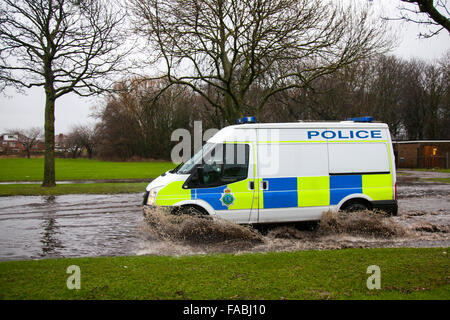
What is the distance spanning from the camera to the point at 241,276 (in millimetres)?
5039

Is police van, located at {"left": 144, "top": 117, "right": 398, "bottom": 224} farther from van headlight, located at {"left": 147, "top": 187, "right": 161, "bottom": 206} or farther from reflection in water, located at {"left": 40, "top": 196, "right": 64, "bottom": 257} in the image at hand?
reflection in water, located at {"left": 40, "top": 196, "right": 64, "bottom": 257}

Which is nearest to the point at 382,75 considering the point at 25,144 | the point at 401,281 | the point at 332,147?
the point at 332,147

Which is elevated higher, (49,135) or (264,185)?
(49,135)

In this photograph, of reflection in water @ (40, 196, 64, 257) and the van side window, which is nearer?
reflection in water @ (40, 196, 64, 257)

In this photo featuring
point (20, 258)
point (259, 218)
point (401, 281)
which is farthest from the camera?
point (259, 218)

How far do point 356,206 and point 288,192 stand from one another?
169cm

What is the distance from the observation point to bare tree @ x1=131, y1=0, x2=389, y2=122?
1466cm

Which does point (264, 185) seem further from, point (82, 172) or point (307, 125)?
point (82, 172)

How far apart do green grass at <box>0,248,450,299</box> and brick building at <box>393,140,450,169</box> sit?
128ft

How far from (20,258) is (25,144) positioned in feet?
283

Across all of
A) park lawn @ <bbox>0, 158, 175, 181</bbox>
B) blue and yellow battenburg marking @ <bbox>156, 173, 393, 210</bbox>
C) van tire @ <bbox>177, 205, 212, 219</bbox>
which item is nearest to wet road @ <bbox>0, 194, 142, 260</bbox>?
van tire @ <bbox>177, 205, 212, 219</bbox>

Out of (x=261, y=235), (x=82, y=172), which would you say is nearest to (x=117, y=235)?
(x=261, y=235)
